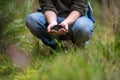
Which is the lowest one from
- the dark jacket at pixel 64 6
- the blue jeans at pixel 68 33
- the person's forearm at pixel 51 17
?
the blue jeans at pixel 68 33

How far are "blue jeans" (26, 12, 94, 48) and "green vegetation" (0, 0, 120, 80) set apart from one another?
0.32 feet

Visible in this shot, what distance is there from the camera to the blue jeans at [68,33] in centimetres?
449

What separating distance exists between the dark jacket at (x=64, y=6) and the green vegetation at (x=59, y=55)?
0.21m

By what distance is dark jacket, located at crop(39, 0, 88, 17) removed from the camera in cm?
458

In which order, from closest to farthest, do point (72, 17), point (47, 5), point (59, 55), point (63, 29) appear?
point (59, 55)
point (63, 29)
point (72, 17)
point (47, 5)

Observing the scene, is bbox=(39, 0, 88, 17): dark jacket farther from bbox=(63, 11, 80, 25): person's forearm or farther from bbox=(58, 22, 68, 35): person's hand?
bbox=(58, 22, 68, 35): person's hand

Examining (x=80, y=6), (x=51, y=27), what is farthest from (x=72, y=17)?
(x=51, y=27)

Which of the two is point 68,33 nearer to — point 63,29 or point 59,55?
point 63,29

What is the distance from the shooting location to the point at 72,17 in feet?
14.8

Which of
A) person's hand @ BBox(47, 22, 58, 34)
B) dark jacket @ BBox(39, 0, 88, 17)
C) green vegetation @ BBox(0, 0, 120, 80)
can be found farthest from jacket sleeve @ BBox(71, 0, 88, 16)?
person's hand @ BBox(47, 22, 58, 34)

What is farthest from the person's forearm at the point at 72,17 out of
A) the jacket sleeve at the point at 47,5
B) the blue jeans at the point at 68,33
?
the jacket sleeve at the point at 47,5

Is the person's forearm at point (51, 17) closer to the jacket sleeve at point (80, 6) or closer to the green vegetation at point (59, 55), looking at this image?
the jacket sleeve at point (80, 6)

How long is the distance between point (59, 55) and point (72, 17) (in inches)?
26.3

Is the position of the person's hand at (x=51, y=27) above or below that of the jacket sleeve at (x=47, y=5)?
below
